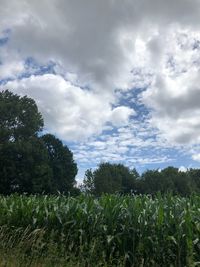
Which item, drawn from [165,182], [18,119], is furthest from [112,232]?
[165,182]

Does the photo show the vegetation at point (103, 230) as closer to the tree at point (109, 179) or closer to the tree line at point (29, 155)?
the tree line at point (29, 155)

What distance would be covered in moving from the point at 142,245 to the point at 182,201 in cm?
230

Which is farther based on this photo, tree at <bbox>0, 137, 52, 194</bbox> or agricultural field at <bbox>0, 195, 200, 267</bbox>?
tree at <bbox>0, 137, 52, 194</bbox>

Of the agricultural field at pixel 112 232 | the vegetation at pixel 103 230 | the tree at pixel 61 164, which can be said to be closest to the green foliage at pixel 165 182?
the tree at pixel 61 164

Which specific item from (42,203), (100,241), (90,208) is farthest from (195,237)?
(42,203)

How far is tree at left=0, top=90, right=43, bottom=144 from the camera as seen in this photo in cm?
5588

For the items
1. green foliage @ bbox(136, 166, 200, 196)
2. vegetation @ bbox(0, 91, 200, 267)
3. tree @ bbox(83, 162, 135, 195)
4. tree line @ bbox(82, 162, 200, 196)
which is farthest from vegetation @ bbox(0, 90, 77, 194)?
vegetation @ bbox(0, 91, 200, 267)

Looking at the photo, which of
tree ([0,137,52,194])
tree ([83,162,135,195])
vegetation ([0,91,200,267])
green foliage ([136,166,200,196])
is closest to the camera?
vegetation ([0,91,200,267])

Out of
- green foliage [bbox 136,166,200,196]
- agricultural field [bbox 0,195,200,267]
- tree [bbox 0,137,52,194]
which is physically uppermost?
green foliage [bbox 136,166,200,196]

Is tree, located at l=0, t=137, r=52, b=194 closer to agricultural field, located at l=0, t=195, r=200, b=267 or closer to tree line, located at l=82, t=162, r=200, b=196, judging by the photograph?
tree line, located at l=82, t=162, r=200, b=196

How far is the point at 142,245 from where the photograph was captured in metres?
8.88

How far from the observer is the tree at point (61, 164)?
5844cm

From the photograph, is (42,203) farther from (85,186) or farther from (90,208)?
(85,186)

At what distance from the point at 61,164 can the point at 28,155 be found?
8576 millimetres
